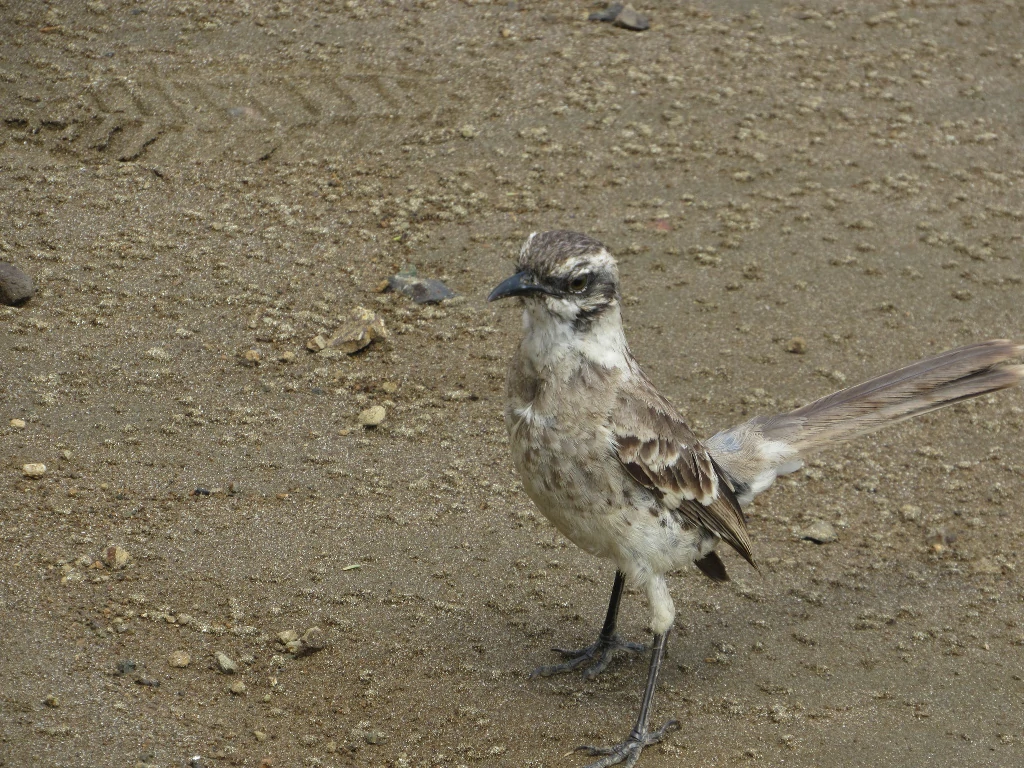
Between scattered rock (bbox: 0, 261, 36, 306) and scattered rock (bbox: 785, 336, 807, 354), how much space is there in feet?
14.9

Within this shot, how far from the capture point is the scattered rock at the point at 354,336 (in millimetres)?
6633

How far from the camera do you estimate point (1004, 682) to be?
16.9ft

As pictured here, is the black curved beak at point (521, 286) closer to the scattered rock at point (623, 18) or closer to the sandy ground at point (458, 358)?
the sandy ground at point (458, 358)

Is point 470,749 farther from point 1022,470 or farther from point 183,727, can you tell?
point 1022,470

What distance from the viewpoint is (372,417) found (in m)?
6.26

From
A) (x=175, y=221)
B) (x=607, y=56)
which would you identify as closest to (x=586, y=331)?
(x=175, y=221)

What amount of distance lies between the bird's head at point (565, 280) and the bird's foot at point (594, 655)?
1619 millimetres

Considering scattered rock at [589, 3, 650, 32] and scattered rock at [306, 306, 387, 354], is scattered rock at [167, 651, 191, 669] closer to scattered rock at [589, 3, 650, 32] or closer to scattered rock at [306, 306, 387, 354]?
scattered rock at [306, 306, 387, 354]

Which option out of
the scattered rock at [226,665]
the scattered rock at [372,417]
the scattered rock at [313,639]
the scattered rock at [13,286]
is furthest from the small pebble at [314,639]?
the scattered rock at [13,286]

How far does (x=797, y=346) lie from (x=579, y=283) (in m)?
2.88

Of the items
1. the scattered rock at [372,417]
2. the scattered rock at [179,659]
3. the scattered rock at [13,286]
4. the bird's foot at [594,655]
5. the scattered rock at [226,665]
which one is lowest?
the bird's foot at [594,655]

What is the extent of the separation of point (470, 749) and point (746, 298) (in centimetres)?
383

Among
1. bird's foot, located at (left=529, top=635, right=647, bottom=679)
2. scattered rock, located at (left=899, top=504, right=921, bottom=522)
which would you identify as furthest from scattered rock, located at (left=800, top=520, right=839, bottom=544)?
bird's foot, located at (left=529, top=635, right=647, bottom=679)

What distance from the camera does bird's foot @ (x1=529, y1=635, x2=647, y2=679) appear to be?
5277 millimetres
